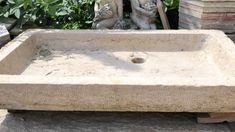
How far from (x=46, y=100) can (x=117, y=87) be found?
0.43 metres

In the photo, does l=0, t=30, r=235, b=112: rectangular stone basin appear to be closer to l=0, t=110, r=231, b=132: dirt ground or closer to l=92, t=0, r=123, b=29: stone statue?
l=0, t=110, r=231, b=132: dirt ground

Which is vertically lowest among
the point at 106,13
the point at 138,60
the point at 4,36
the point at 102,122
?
the point at 102,122

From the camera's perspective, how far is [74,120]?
84.4 inches

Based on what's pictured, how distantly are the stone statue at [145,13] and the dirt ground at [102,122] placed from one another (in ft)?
3.62

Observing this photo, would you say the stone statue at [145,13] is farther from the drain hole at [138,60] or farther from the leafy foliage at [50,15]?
the drain hole at [138,60]

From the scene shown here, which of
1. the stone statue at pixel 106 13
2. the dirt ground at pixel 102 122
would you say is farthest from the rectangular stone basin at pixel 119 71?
the stone statue at pixel 106 13

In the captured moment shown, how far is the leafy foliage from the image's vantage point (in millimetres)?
3094

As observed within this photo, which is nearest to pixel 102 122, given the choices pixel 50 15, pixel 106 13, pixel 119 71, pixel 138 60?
pixel 119 71

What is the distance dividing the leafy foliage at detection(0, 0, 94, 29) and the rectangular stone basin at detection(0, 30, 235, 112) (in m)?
0.48

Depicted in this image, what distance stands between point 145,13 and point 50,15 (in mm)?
925

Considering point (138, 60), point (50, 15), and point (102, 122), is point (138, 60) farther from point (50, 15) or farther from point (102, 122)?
point (50, 15)

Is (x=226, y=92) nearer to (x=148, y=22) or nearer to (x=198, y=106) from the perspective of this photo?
(x=198, y=106)

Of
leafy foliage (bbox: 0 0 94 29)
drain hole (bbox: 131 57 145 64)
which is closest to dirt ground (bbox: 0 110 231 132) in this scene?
drain hole (bbox: 131 57 145 64)

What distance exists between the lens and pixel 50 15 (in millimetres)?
3158
